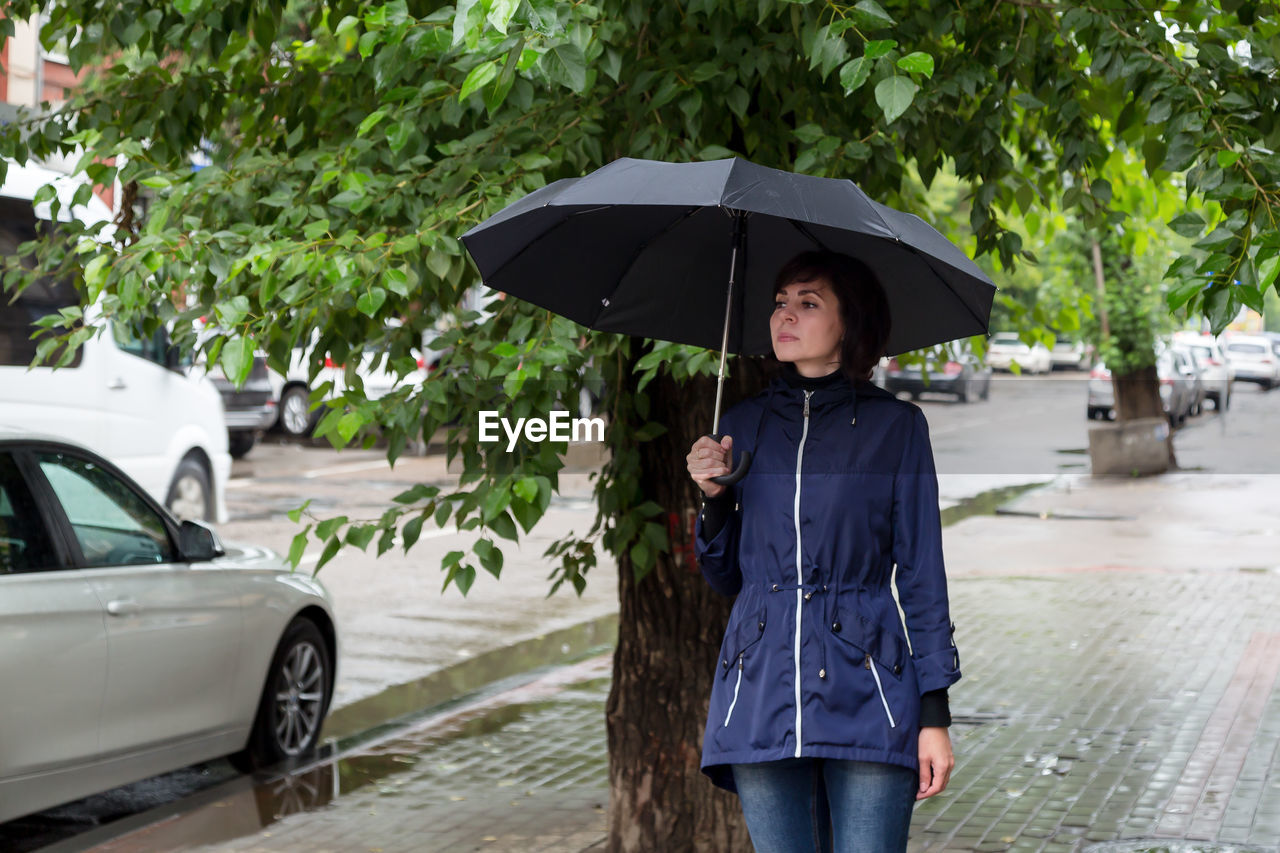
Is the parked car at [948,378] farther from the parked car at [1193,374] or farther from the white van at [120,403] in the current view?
the white van at [120,403]

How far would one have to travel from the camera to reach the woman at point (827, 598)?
3008mm

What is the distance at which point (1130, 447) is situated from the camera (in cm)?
1953

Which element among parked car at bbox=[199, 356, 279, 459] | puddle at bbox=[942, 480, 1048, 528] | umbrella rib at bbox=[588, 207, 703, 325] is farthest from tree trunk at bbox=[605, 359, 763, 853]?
parked car at bbox=[199, 356, 279, 459]

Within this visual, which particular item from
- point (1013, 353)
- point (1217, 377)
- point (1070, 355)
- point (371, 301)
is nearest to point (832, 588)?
point (371, 301)

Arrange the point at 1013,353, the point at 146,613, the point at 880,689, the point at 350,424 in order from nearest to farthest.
Result: the point at 880,689 → the point at 350,424 → the point at 146,613 → the point at 1013,353

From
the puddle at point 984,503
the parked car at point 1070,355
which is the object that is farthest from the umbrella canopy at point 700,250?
the puddle at point 984,503

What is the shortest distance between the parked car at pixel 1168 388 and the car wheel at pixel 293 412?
13273 mm

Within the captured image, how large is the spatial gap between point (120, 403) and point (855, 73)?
35.6 ft

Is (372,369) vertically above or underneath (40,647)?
above

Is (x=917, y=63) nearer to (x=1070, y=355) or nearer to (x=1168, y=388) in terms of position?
(x=1070, y=355)

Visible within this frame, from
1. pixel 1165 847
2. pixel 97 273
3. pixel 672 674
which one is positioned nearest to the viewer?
pixel 97 273

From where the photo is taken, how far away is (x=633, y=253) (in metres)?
3.90

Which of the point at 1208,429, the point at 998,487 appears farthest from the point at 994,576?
the point at 998,487

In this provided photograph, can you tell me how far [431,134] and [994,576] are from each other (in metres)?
9.93
